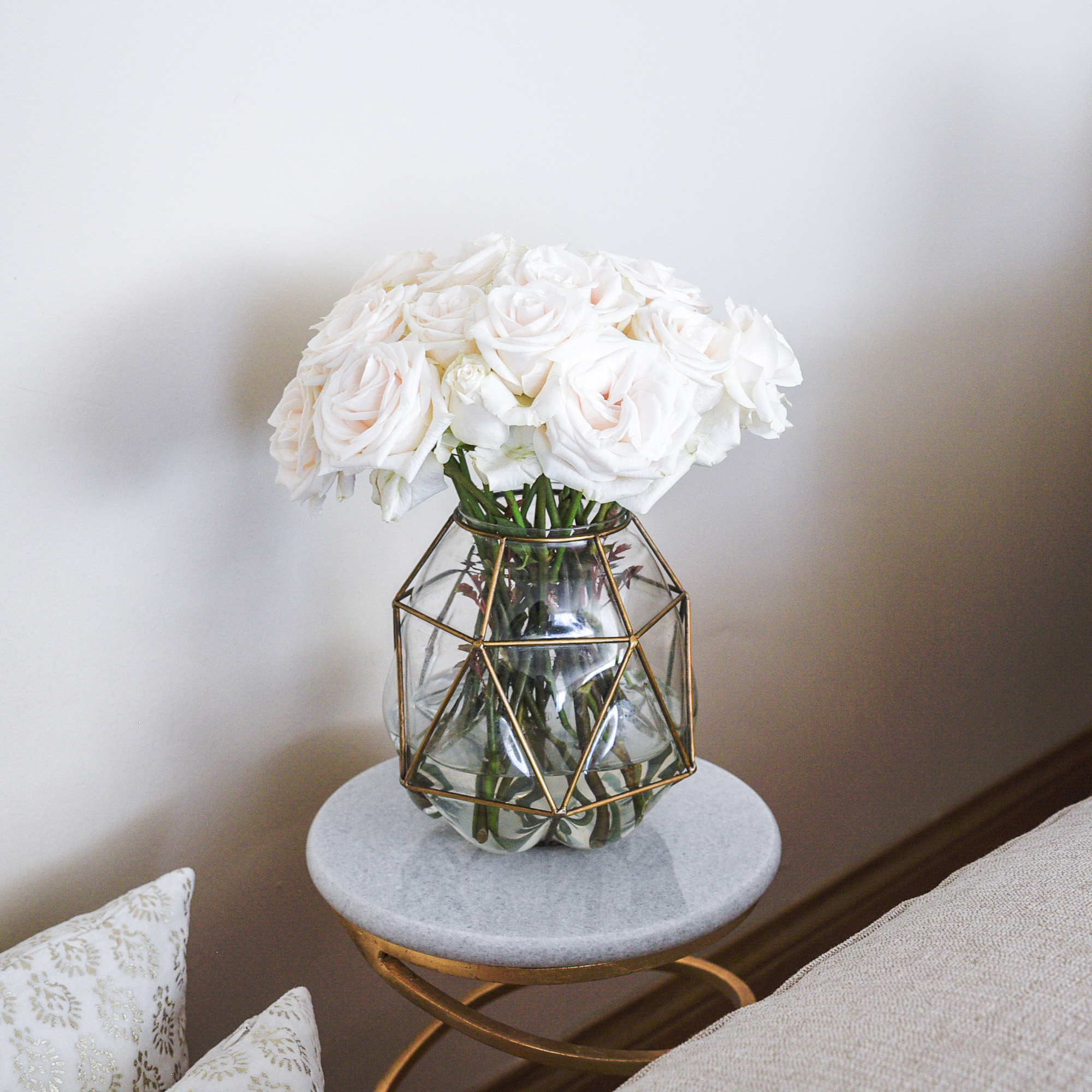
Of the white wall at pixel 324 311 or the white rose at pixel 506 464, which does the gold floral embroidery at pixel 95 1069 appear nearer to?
the white wall at pixel 324 311

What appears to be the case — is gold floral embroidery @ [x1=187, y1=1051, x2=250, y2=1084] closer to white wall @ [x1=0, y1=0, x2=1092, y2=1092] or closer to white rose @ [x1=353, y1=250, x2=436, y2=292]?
white wall @ [x1=0, y1=0, x2=1092, y2=1092]

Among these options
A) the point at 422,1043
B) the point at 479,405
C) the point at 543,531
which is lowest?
the point at 422,1043

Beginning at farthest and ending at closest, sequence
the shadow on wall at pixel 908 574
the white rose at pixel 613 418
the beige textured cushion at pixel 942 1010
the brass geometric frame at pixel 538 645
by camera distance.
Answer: the shadow on wall at pixel 908 574
the brass geometric frame at pixel 538 645
the white rose at pixel 613 418
the beige textured cushion at pixel 942 1010

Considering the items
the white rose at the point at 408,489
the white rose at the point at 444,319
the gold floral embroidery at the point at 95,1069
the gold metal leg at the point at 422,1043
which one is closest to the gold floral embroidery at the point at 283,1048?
the gold floral embroidery at the point at 95,1069

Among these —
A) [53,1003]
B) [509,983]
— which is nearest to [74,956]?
[53,1003]

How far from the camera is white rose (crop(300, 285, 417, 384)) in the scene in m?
0.62

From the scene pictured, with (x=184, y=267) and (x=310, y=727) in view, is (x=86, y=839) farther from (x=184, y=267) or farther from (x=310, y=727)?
(x=184, y=267)

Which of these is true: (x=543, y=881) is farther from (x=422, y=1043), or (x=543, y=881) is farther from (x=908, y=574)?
(x=908, y=574)

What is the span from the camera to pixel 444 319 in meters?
0.60

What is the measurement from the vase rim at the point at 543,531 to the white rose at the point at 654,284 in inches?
6.2

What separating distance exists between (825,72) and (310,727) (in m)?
→ 0.91

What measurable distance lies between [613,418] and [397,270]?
0.22 meters

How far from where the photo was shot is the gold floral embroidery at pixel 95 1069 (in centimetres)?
63

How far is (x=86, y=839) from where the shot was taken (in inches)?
32.1
